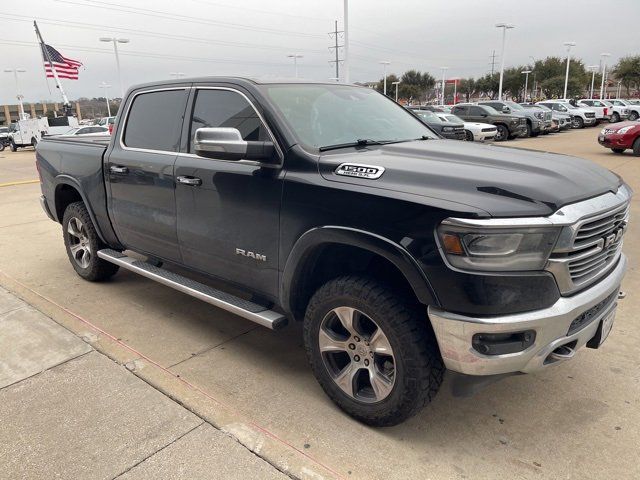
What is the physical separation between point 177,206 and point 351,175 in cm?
154

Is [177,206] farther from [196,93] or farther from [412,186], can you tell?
[412,186]

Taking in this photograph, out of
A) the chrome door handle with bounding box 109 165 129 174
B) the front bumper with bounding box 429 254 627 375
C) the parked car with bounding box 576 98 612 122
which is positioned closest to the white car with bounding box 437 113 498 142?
the parked car with bounding box 576 98 612 122

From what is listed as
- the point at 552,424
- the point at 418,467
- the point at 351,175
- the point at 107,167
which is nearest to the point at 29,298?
the point at 107,167

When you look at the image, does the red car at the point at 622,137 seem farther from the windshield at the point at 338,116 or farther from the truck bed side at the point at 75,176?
the truck bed side at the point at 75,176

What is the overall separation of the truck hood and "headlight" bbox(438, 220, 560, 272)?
9cm

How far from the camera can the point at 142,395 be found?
313 cm

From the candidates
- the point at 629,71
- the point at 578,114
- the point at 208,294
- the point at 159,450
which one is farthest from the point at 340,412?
the point at 629,71

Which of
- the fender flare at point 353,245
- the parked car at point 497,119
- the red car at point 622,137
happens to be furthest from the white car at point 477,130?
the fender flare at point 353,245

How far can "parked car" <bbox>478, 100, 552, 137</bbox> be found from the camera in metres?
22.6

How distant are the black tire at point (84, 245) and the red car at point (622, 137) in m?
14.1

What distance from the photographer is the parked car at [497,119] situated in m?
21.4

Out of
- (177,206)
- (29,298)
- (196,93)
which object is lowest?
(29,298)

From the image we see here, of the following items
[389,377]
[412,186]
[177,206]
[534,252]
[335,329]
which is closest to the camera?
[534,252]

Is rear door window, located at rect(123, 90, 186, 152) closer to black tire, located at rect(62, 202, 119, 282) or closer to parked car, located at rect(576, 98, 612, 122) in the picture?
black tire, located at rect(62, 202, 119, 282)
